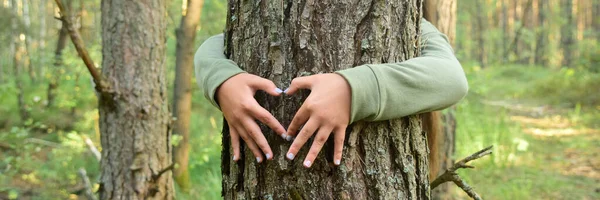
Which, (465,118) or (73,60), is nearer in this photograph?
(73,60)

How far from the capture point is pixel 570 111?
340 inches

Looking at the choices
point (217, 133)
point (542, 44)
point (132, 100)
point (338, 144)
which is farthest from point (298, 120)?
point (542, 44)

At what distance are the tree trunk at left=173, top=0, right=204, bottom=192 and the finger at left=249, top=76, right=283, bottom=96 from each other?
139 inches

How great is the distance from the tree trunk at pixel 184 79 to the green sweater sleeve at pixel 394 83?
3282mm

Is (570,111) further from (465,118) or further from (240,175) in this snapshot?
(240,175)

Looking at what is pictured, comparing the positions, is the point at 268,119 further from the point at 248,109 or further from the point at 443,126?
the point at 443,126

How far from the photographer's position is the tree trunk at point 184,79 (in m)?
4.50

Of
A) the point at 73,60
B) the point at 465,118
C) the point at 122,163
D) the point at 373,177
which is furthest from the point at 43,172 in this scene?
the point at 465,118

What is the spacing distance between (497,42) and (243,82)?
100 feet

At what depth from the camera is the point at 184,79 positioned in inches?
182

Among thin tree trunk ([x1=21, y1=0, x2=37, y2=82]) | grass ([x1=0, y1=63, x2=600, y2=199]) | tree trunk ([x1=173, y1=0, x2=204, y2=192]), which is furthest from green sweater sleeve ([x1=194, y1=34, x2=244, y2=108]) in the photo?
thin tree trunk ([x1=21, y1=0, x2=37, y2=82])

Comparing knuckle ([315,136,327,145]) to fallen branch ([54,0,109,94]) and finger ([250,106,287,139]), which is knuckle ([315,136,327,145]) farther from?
fallen branch ([54,0,109,94])

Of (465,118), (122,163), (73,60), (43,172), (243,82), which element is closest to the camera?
(243,82)

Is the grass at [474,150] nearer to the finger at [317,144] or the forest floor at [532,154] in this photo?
the forest floor at [532,154]
